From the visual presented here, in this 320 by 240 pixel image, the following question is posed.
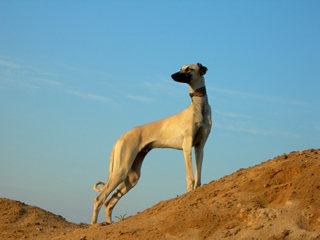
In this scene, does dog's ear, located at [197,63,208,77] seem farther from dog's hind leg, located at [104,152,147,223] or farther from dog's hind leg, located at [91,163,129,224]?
dog's hind leg, located at [91,163,129,224]

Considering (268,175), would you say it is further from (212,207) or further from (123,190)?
(123,190)

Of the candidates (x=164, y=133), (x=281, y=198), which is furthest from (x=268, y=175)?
(x=164, y=133)

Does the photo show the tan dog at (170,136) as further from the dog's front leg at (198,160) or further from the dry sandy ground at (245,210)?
the dry sandy ground at (245,210)

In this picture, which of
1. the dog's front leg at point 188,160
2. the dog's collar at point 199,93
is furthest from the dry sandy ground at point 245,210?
the dog's collar at point 199,93

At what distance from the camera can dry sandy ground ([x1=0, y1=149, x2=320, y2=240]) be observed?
7.29 meters

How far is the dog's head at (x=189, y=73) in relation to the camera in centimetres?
1073

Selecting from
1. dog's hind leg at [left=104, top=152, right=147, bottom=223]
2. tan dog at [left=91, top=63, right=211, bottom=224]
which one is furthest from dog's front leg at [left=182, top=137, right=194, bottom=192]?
dog's hind leg at [left=104, top=152, right=147, bottom=223]

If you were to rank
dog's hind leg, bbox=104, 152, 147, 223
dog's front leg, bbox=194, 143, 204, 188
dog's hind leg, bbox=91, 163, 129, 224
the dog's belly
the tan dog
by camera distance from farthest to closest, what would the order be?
dog's hind leg, bbox=104, 152, 147, 223, dog's hind leg, bbox=91, 163, 129, 224, the dog's belly, the tan dog, dog's front leg, bbox=194, 143, 204, 188

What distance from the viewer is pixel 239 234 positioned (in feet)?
23.9

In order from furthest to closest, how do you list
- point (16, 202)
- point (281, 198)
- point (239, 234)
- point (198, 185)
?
point (16, 202) < point (198, 185) < point (281, 198) < point (239, 234)

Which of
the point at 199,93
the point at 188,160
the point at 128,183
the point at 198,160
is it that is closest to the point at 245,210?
the point at 188,160

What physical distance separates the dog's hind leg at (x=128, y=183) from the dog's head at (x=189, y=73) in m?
2.15

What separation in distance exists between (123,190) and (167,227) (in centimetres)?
349

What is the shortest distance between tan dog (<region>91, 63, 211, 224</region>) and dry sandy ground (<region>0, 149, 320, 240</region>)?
133 cm
